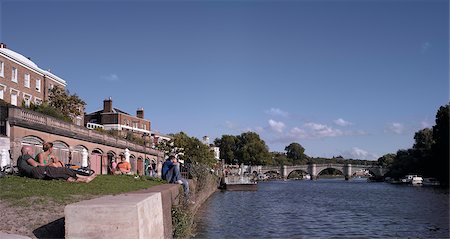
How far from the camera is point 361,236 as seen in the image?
2161 centimetres

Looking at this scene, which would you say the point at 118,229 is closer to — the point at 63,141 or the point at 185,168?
the point at 63,141

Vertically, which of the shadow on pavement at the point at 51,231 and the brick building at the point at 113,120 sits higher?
the brick building at the point at 113,120

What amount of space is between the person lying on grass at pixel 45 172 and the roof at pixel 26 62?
30.2 m

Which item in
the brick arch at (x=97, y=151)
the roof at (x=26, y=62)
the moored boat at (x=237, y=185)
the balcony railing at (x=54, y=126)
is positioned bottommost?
the moored boat at (x=237, y=185)

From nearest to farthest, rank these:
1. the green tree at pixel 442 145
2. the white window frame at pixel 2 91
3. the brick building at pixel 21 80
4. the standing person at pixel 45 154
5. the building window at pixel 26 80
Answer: the standing person at pixel 45 154 → the white window frame at pixel 2 91 → the brick building at pixel 21 80 → the building window at pixel 26 80 → the green tree at pixel 442 145

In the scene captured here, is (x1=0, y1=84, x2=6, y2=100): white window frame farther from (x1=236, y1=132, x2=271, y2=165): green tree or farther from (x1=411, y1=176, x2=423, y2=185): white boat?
(x1=236, y1=132, x2=271, y2=165): green tree

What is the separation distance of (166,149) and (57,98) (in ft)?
109

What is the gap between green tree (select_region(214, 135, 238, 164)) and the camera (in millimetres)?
156137

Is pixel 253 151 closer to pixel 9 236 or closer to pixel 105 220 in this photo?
pixel 9 236

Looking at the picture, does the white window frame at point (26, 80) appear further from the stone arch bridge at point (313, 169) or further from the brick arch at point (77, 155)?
the stone arch bridge at point (313, 169)

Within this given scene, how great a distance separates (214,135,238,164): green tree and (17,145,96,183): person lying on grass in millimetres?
140763

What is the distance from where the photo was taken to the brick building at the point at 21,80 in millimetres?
42312

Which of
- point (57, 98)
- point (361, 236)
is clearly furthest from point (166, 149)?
point (361, 236)

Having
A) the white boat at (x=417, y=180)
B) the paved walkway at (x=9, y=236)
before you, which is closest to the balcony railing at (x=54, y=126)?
the paved walkway at (x=9, y=236)
